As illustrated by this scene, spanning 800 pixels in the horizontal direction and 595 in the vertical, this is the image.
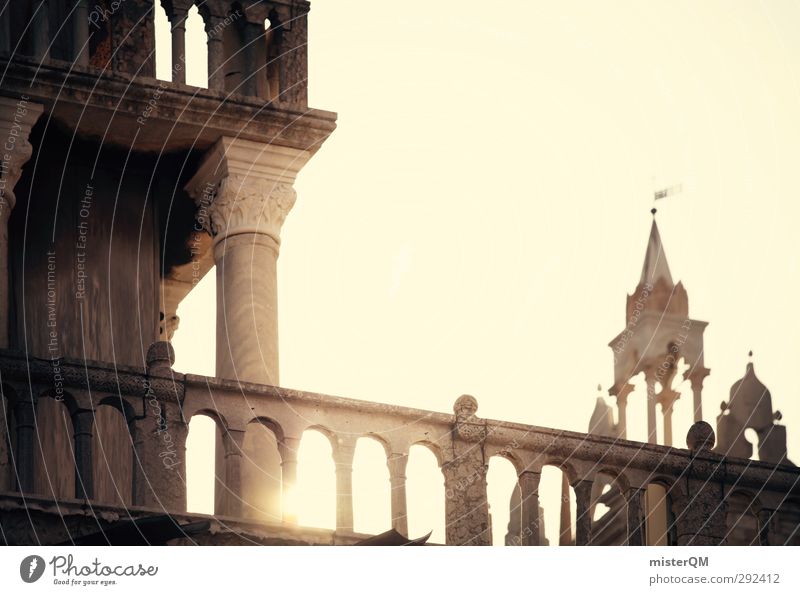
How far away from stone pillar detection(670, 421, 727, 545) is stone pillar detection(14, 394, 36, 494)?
17.3ft

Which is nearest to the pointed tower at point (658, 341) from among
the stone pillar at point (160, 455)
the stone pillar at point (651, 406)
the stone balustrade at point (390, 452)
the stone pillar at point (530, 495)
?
the stone pillar at point (651, 406)

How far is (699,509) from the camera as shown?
24.6 metres

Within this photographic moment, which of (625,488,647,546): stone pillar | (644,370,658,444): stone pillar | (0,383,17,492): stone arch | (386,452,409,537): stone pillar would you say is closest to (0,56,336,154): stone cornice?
(0,383,17,492): stone arch

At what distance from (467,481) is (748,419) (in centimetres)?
2156

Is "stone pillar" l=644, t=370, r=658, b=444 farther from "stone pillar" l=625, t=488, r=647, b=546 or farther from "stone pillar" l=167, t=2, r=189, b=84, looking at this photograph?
"stone pillar" l=625, t=488, r=647, b=546

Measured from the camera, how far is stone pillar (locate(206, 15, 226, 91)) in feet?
86.5

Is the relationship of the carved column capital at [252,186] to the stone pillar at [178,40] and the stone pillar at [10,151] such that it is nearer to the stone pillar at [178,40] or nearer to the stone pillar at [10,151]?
the stone pillar at [178,40]

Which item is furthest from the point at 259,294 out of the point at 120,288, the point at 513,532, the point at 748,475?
the point at 513,532

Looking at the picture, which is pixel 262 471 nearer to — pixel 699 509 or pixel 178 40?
pixel 699 509

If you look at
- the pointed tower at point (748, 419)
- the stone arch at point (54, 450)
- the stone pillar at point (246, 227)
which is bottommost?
the stone arch at point (54, 450)

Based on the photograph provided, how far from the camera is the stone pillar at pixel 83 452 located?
2206 centimetres

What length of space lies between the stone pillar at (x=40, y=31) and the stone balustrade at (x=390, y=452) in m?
3.44
